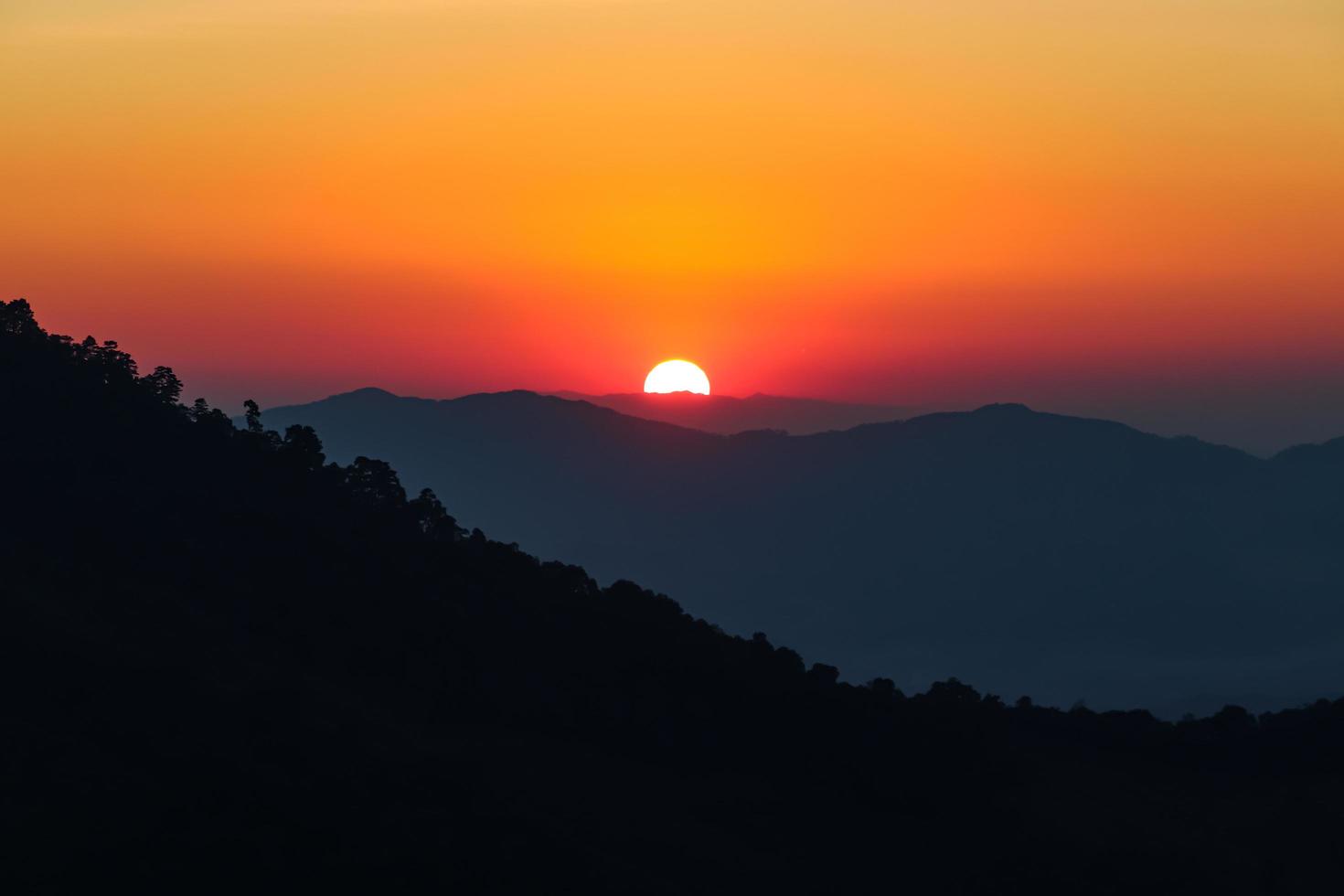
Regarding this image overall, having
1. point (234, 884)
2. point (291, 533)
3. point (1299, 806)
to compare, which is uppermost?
point (291, 533)

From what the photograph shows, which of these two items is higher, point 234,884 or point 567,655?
point 567,655

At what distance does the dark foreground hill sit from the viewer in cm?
7262

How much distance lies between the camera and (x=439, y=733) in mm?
89812

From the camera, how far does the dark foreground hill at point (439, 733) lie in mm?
72625

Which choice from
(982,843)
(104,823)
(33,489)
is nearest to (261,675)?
(104,823)

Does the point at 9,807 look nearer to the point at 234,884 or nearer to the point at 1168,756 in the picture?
the point at 234,884

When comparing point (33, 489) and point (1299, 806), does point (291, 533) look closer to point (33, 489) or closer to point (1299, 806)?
point (33, 489)

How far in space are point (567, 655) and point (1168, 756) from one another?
44.2m

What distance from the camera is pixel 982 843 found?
90.8m

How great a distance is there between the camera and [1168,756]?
4264 inches

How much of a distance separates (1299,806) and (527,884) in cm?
5443

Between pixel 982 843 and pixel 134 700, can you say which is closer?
pixel 134 700

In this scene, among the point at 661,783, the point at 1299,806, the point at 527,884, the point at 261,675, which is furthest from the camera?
the point at 1299,806

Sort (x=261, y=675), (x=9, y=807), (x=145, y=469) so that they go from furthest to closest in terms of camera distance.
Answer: (x=145, y=469), (x=261, y=675), (x=9, y=807)
